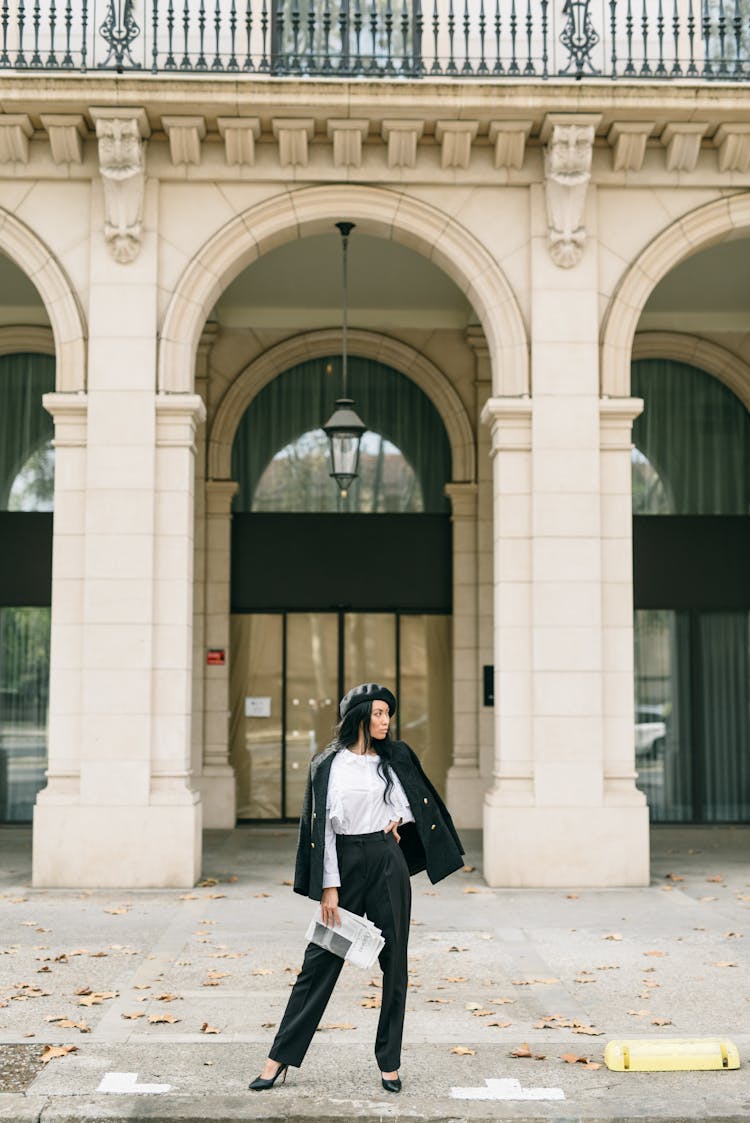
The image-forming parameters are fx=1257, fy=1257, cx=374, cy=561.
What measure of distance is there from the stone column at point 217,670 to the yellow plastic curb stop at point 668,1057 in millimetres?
9830

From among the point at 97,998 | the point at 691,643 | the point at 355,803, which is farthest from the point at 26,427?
the point at 355,803

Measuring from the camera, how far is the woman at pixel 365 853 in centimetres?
567

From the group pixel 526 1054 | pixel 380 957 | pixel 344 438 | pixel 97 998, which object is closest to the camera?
pixel 380 957

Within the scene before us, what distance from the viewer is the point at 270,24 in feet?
40.1

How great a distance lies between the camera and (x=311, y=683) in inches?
629

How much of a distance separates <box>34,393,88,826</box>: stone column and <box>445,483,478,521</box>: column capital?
18.1ft

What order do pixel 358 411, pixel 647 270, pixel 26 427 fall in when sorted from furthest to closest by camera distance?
pixel 358 411, pixel 26 427, pixel 647 270

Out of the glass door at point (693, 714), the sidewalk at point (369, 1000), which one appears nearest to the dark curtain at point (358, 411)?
the glass door at point (693, 714)

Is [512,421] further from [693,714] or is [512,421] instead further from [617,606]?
Result: [693,714]

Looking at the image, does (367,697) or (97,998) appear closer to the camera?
(367,697)

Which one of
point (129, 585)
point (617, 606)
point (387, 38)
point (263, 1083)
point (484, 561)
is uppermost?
point (387, 38)

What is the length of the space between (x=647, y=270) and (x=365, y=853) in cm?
803

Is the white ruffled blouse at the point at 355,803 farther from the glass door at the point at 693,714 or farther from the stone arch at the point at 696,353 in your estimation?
the stone arch at the point at 696,353

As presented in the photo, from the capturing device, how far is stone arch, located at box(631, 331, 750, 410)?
1617cm
